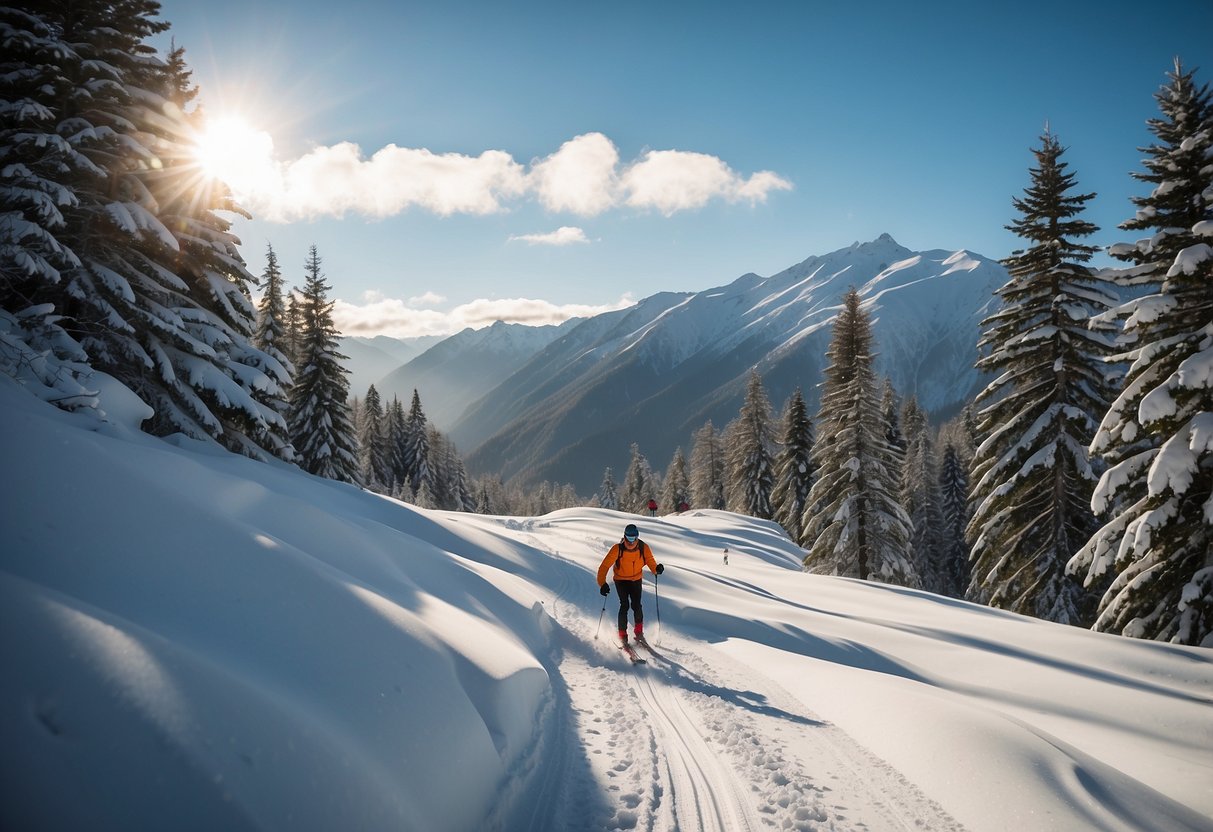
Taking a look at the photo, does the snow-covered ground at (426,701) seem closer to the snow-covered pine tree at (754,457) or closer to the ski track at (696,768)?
the ski track at (696,768)

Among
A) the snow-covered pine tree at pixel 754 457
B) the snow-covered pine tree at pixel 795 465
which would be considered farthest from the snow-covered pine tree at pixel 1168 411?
the snow-covered pine tree at pixel 754 457

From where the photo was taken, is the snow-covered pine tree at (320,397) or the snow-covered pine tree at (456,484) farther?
the snow-covered pine tree at (456,484)

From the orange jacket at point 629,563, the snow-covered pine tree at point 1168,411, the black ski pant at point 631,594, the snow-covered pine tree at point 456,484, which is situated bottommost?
the snow-covered pine tree at point 456,484

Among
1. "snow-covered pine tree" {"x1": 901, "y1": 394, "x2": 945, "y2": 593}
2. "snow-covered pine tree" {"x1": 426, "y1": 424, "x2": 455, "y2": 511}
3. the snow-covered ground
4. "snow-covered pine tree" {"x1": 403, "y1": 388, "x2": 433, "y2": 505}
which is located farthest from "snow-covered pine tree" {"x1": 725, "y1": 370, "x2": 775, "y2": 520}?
the snow-covered ground

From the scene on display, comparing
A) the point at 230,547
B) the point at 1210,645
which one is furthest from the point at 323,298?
the point at 1210,645

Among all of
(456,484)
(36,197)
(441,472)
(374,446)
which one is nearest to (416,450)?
(441,472)

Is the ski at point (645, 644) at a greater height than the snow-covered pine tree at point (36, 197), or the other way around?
the snow-covered pine tree at point (36, 197)

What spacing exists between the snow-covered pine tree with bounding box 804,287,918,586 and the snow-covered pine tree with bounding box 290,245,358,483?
23.7m

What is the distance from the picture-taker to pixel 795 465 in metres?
38.0

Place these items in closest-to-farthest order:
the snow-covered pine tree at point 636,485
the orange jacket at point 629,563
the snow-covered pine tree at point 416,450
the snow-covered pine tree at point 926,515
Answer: the orange jacket at point 629,563, the snow-covered pine tree at point 926,515, the snow-covered pine tree at point 416,450, the snow-covered pine tree at point 636,485

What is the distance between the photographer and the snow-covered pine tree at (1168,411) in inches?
400

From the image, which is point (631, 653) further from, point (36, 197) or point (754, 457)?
point (754, 457)

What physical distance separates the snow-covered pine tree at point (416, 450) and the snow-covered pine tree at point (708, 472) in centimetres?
2880

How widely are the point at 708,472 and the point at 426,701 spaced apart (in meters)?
54.4
